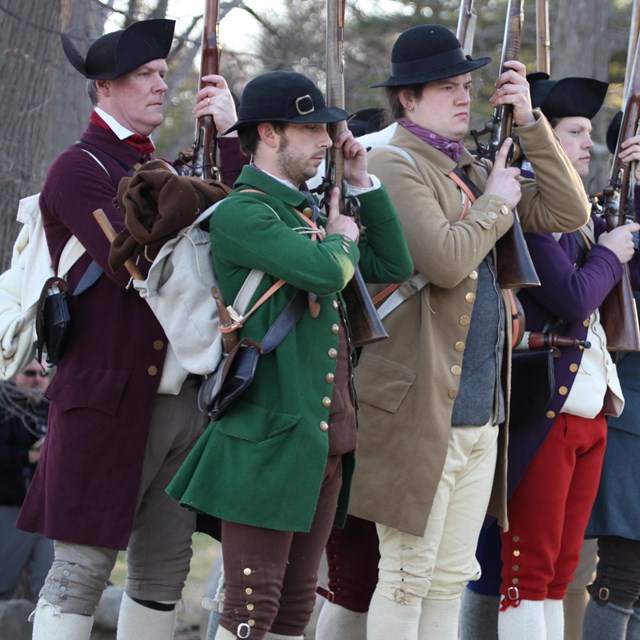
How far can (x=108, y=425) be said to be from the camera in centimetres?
439

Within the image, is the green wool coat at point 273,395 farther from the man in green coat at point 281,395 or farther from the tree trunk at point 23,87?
the tree trunk at point 23,87

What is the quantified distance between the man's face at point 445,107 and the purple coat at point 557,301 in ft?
1.85

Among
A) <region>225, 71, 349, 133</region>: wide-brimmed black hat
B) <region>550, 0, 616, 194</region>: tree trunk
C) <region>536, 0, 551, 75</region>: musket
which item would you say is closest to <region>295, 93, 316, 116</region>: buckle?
<region>225, 71, 349, 133</region>: wide-brimmed black hat

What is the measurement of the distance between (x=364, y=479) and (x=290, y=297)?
0.90 m

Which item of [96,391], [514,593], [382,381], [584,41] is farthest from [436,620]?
[584,41]

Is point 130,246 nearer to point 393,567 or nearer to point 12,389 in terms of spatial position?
point 393,567

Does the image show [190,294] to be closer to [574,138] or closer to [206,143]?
[206,143]

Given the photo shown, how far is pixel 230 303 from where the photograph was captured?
4004 mm

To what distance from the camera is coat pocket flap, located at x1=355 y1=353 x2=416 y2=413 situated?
455 cm

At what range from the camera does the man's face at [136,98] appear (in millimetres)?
4652

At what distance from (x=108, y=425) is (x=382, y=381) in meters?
0.96

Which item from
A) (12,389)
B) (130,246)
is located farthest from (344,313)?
(12,389)

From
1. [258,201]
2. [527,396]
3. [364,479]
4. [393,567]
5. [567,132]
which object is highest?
[567,132]

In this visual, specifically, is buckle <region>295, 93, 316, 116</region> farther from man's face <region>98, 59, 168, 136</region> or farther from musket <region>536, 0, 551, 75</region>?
musket <region>536, 0, 551, 75</region>
